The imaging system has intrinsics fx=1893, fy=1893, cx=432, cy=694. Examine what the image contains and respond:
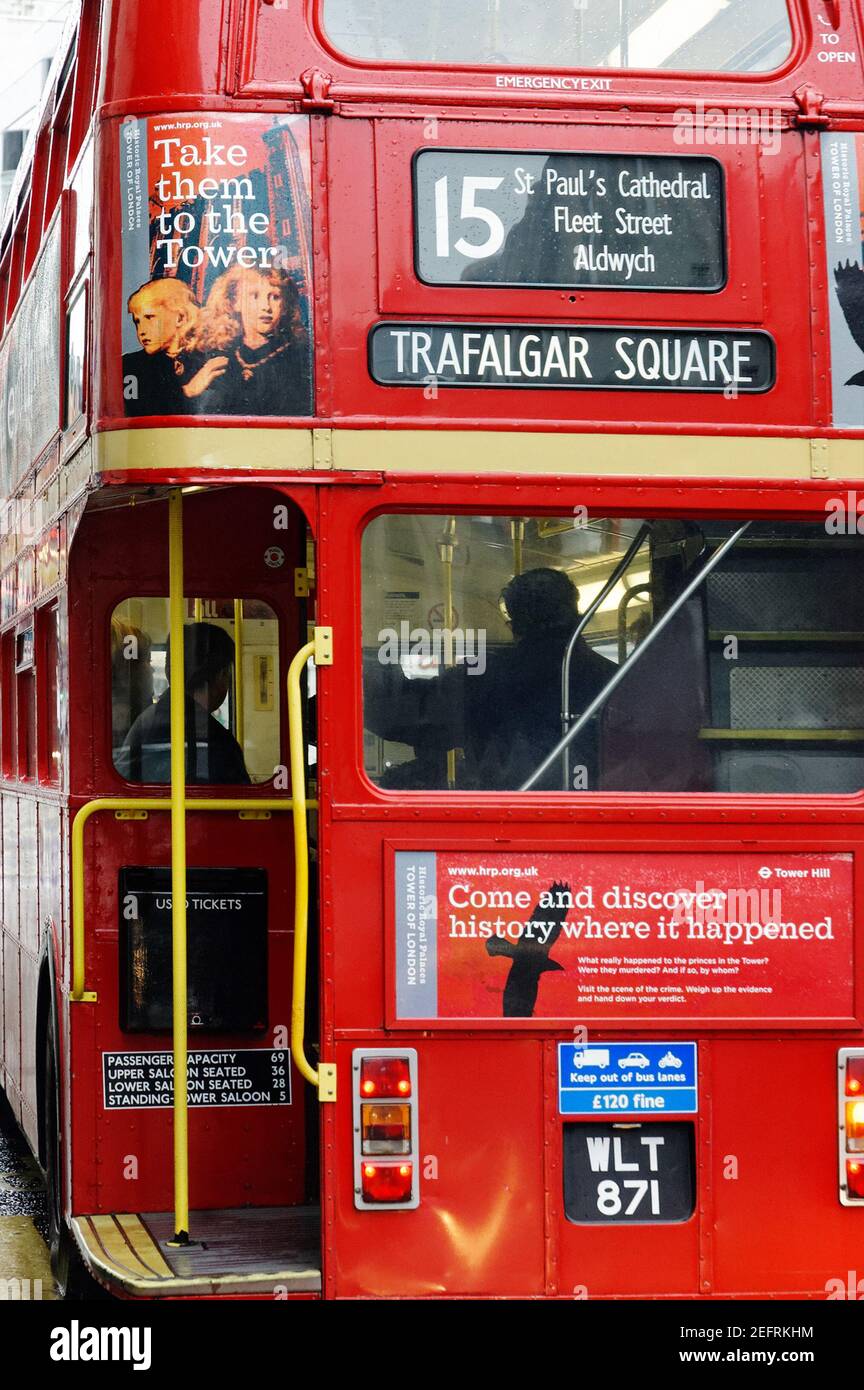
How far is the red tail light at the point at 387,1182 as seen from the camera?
5.10m

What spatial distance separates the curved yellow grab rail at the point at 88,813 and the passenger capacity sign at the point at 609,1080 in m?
1.67

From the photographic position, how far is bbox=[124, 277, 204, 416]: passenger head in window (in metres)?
5.10

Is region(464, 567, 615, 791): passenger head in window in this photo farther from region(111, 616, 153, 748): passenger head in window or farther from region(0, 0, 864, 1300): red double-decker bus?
region(111, 616, 153, 748): passenger head in window

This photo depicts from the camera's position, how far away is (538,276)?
523cm

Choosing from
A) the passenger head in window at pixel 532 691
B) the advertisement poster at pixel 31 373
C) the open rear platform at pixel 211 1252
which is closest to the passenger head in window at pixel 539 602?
the passenger head in window at pixel 532 691

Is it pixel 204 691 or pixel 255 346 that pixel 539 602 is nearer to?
pixel 255 346

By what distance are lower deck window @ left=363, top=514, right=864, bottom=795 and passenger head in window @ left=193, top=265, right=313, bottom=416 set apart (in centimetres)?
45

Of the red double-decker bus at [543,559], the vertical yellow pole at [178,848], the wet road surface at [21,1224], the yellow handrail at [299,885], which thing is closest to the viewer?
the yellow handrail at [299,885]

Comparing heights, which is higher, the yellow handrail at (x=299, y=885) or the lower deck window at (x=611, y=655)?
the lower deck window at (x=611, y=655)

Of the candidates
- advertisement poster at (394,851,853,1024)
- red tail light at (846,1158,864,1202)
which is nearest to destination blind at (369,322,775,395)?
advertisement poster at (394,851,853,1024)

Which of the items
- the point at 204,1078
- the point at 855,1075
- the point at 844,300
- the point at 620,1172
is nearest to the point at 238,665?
the point at 204,1078

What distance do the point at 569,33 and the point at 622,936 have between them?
2.53 meters

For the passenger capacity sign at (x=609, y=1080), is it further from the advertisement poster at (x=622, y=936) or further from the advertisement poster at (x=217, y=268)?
the advertisement poster at (x=217, y=268)
